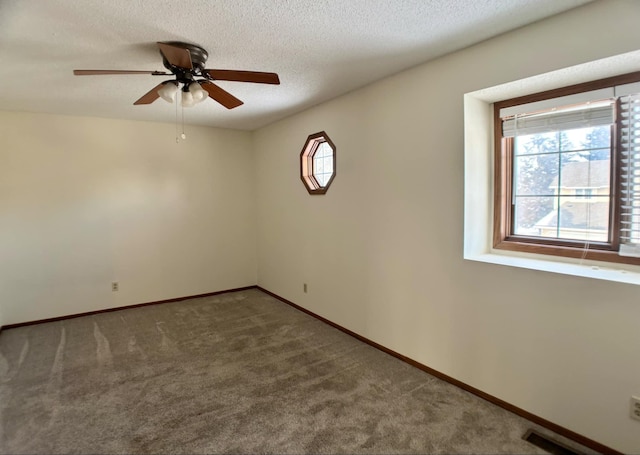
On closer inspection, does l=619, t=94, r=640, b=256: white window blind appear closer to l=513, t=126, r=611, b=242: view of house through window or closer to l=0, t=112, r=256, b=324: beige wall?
l=513, t=126, r=611, b=242: view of house through window

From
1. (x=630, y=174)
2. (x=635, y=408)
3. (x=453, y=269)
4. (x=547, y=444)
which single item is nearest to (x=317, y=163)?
(x=453, y=269)

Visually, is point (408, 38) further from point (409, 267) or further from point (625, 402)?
point (625, 402)

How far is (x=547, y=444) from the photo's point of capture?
1.85 meters

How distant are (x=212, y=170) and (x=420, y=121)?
3.18m

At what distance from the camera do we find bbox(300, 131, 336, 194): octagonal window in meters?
3.64

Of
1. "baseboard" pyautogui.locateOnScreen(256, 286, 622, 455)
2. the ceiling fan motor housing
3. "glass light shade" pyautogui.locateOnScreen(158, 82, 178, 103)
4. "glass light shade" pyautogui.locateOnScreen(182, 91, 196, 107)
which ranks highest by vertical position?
the ceiling fan motor housing

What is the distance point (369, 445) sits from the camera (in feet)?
6.15

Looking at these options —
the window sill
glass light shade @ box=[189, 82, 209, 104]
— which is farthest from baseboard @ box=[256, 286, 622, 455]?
glass light shade @ box=[189, 82, 209, 104]

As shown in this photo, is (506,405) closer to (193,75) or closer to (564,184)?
(564,184)

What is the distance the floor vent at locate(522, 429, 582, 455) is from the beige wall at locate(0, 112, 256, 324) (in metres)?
4.00

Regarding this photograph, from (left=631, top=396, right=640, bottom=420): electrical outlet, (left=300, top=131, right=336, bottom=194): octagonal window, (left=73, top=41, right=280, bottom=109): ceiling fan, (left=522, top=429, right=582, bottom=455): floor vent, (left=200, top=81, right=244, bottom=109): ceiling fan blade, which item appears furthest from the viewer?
(left=300, top=131, right=336, bottom=194): octagonal window

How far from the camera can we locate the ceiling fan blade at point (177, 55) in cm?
181

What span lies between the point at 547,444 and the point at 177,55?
116 inches

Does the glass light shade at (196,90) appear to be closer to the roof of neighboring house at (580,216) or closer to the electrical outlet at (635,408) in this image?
the roof of neighboring house at (580,216)
